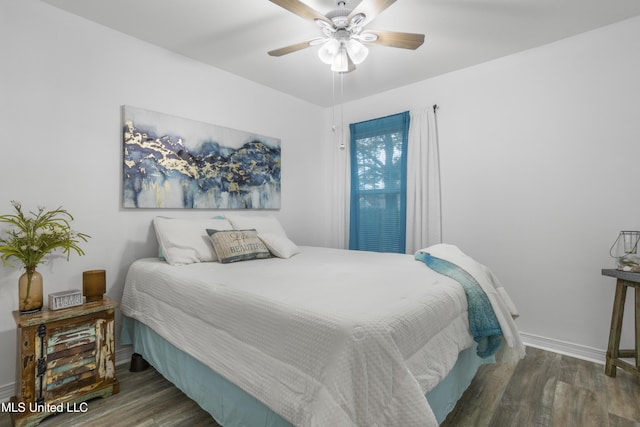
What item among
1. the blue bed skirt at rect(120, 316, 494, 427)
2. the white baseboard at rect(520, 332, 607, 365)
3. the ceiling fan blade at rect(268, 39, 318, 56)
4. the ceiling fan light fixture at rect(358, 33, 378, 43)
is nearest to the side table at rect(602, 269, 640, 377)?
the white baseboard at rect(520, 332, 607, 365)

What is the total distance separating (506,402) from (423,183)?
2.02 meters

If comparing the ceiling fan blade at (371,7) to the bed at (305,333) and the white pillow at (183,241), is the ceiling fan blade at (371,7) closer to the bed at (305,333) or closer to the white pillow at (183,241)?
the bed at (305,333)

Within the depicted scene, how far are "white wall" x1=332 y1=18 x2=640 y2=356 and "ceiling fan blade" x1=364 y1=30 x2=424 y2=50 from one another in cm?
129

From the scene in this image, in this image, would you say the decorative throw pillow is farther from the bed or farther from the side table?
the side table

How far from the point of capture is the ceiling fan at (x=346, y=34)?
1.71m

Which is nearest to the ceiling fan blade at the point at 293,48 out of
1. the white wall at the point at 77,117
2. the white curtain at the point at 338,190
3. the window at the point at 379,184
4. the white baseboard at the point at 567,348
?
the white wall at the point at 77,117

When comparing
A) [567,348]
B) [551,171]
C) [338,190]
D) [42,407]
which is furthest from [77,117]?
[567,348]

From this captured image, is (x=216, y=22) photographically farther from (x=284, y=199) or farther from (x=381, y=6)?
(x=284, y=199)

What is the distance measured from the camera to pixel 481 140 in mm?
2949

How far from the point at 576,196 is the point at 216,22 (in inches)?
121

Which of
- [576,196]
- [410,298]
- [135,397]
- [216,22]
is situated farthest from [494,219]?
[135,397]

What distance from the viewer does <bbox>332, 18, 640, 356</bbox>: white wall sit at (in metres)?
2.31

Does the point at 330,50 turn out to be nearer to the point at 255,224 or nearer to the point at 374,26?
the point at 374,26

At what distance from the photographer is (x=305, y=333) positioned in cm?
116
